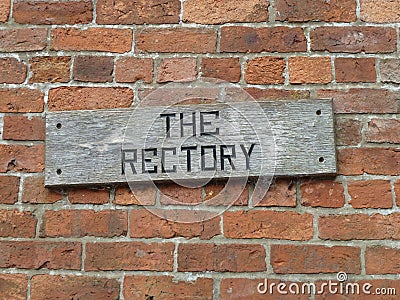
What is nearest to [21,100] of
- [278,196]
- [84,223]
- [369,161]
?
[84,223]

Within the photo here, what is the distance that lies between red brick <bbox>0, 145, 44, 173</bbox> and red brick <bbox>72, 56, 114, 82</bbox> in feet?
0.81

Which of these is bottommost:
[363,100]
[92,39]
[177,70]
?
[363,100]

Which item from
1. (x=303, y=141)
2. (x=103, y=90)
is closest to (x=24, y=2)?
(x=103, y=90)

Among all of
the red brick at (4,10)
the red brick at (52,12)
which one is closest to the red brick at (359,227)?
the red brick at (52,12)

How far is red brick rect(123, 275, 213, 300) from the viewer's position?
1679 millimetres

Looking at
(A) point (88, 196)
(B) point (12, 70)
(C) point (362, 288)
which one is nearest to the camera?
(C) point (362, 288)

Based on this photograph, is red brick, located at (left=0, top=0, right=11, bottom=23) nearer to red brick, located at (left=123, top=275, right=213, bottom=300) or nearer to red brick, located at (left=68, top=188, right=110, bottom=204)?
red brick, located at (left=68, top=188, right=110, bottom=204)

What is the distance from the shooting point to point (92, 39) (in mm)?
1877

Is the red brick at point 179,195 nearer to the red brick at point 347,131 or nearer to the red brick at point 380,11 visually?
the red brick at point 347,131

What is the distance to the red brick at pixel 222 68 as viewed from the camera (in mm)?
1829

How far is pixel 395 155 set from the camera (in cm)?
175

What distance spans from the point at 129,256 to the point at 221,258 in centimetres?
26

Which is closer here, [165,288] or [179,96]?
[165,288]

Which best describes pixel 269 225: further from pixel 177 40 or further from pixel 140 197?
pixel 177 40
